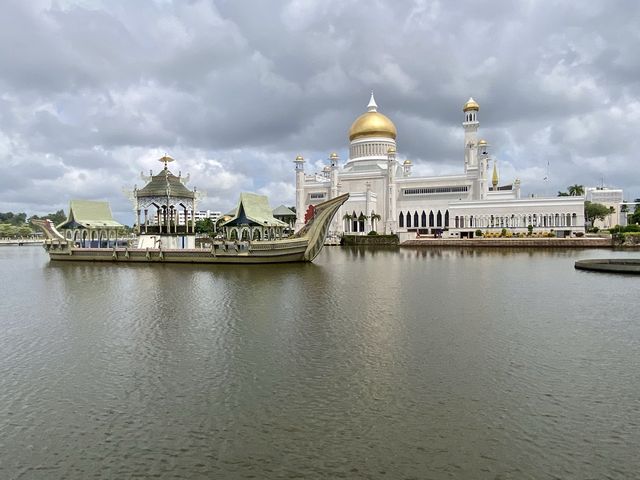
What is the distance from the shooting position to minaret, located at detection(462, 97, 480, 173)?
78.3m

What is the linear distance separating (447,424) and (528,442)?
4.02 ft

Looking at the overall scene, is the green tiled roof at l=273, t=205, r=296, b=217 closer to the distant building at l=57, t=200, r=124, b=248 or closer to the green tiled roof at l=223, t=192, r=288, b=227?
the distant building at l=57, t=200, r=124, b=248

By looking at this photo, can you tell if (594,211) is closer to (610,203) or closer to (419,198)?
(610,203)

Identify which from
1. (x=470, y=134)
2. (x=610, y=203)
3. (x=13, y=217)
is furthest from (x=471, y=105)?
(x=13, y=217)

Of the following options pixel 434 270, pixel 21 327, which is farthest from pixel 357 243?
pixel 21 327

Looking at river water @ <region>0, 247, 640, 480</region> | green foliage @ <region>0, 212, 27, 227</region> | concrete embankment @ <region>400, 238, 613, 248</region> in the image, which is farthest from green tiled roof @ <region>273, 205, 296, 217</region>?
green foliage @ <region>0, 212, 27, 227</region>

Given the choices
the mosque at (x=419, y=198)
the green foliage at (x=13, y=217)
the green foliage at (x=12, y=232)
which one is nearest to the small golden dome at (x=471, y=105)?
the mosque at (x=419, y=198)

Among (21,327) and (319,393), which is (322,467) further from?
(21,327)

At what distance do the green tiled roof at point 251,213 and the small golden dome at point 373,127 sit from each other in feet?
168

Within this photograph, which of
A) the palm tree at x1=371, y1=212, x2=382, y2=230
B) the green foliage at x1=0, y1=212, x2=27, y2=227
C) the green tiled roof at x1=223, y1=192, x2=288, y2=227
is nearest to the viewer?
the green tiled roof at x1=223, y1=192, x2=288, y2=227

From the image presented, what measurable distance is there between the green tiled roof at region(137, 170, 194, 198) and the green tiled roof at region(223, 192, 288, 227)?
7854mm

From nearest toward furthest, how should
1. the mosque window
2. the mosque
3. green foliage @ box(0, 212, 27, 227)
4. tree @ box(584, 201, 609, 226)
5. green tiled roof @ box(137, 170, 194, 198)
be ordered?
1. green tiled roof @ box(137, 170, 194, 198)
2. the mosque
3. the mosque window
4. tree @ box(584, 201, 609, 226)
5. green foliage @ box(0, 212, 27, 227)

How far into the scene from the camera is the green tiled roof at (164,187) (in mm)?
42219

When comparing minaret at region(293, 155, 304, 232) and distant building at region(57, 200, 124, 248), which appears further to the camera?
minaret at region(293, 155, 304, 232)
